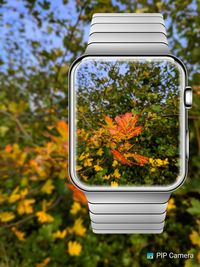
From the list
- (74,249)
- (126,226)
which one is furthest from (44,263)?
(126,226)

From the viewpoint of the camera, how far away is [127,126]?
0.70 metres

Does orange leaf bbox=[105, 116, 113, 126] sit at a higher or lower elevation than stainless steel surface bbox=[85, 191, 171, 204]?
higher

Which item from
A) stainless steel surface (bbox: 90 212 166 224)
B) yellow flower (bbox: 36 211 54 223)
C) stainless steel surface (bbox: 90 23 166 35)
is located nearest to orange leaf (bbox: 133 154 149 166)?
stainless steel surface (bbox: 90 212 166 224)

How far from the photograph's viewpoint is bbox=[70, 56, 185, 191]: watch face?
0.71 meters

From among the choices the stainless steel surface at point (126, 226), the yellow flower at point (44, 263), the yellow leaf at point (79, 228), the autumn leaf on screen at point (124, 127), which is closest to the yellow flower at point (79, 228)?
the yellow leaf at point (79, 228)

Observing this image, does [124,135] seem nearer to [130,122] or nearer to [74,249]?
[130,122]

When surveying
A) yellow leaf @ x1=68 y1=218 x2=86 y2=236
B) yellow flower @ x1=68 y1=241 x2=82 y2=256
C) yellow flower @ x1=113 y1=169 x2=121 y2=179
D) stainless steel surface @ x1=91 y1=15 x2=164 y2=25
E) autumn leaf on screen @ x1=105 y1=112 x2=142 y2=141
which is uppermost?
stainless steel surface @ x1=91 y1=15 x2=164 y2=25

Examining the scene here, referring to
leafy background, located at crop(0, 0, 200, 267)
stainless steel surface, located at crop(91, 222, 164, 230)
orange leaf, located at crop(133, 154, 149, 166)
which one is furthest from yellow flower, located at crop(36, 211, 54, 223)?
orange leaf, located at crop(133, 154, 149, 166)

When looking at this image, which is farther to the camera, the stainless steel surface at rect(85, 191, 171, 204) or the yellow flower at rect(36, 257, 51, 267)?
the yellow flower at rect(36, 257, 51, 267)

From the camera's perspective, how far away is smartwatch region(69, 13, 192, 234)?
2.30 ft

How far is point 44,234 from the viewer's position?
5.44ft

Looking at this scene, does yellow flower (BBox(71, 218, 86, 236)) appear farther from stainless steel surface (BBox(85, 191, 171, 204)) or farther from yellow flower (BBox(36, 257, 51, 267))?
stainless steel surface (BBox(85, 191, 171, 204))

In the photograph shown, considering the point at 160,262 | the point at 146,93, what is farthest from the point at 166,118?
the point at 160,262

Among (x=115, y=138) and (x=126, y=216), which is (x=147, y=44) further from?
(x=126, y=216)
